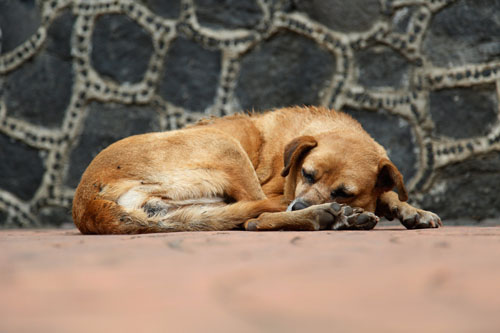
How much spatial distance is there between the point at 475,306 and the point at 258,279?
0.54 m

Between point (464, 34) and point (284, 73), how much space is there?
176cm

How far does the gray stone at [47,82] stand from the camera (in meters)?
5.42

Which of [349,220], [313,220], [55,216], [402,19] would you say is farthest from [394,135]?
[55,216]

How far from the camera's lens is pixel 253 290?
130cm

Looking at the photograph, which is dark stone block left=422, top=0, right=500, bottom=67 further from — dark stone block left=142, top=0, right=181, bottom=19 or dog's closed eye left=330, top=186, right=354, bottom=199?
dark stone block left=142, top=0, right=181, bottom=19

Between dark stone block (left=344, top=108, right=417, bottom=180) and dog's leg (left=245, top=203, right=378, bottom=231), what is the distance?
205 centimetres

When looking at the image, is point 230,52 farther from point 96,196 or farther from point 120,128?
point 96,196

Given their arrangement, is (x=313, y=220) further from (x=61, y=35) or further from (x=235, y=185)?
(x=61, y=35)

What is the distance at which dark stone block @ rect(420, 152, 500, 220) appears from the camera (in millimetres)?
4852

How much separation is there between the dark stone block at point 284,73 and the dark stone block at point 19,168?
226 centimetres

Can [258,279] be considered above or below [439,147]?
above

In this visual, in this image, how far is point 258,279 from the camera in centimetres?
140

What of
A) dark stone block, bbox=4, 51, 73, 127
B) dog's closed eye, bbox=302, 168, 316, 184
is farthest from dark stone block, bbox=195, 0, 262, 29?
dog's closed eye, bbox=302, 168, 316, 184

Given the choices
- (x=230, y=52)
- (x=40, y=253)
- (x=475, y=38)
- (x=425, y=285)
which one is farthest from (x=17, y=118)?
(x=425, y=285)
